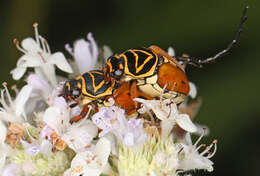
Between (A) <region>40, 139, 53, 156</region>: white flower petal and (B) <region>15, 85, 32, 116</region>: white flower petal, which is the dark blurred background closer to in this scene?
(B) <region>15, 85, 32, 116</region>: white flower petal

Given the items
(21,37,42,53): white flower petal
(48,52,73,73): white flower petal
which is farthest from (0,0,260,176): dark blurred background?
(48,52,73,73): white flower petal

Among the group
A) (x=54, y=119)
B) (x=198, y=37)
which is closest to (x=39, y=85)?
(x=54, y=119)

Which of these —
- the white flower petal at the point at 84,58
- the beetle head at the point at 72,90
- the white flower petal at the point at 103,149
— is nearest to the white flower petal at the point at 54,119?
the beetle head at the point at 72,90

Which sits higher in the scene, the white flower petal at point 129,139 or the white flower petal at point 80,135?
Result: the white flower petal at point 80,135

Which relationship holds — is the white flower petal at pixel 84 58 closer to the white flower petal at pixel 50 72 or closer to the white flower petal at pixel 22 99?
the white flower petal at pixel 50 72

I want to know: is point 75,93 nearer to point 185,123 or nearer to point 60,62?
point 60,62
